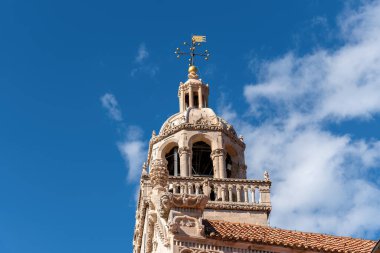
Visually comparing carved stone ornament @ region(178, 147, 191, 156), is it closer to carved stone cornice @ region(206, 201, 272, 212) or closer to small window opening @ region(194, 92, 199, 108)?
carved stone cornice @ region(206, 201, 272, 212)

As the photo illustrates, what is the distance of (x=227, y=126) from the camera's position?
2875 centimetres

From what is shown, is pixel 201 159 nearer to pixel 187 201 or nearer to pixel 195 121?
pixel 195 121

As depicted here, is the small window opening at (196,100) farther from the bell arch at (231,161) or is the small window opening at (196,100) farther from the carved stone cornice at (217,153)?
the carved stone cornice at (217,153)

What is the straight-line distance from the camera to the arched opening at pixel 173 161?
2738 cm

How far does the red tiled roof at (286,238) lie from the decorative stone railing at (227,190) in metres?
5.75

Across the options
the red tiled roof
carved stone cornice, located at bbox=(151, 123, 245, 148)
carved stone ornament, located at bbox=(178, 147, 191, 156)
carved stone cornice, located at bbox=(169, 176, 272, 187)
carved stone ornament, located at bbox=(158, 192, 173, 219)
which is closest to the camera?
the red tiled roof

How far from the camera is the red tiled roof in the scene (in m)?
17.5

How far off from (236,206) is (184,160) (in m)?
2.97

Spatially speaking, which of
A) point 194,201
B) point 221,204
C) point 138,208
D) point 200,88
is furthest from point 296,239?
point 200,88

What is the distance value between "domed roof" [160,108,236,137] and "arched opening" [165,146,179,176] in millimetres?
742

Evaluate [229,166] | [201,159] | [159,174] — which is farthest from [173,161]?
[159,174]

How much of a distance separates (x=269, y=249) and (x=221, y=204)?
7.58 metres

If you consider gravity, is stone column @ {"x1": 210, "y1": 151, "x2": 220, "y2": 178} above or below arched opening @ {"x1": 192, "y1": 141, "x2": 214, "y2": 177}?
below

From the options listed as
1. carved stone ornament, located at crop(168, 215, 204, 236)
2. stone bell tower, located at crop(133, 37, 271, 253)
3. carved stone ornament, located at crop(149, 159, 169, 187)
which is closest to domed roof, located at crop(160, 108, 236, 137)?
stone bell tower, located at crop(133, 37, 271, 253)
